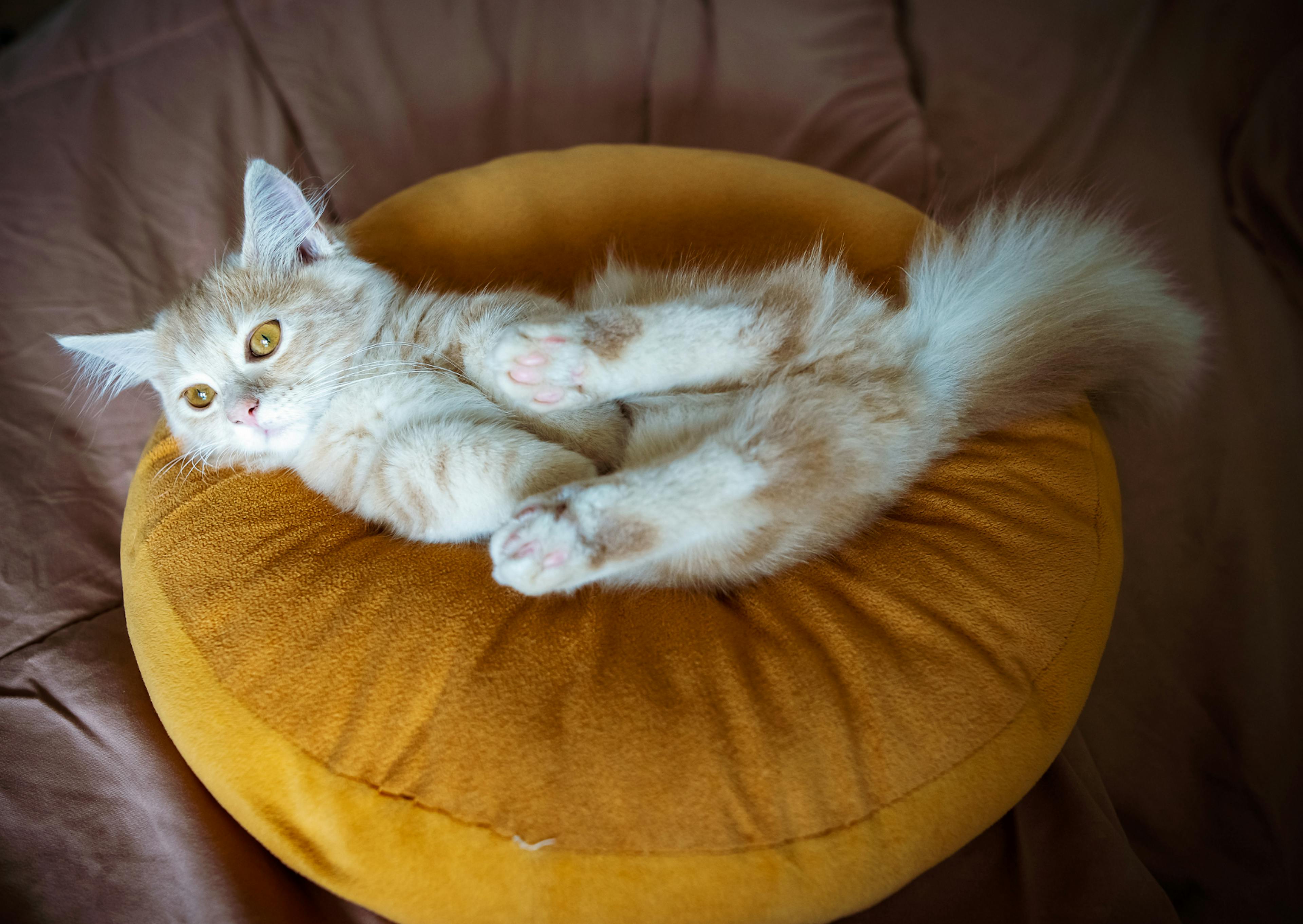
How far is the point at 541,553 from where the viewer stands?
38.9 inches

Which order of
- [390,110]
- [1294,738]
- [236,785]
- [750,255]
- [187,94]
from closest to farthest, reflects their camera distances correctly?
[236,785]
[1294,738]
[750,255]
[187,94]
[390,110]

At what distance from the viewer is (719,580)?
3.89 feet

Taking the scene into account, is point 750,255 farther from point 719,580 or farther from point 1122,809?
point 1122,809

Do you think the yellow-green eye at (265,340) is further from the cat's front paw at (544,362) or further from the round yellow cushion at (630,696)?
the cat's front paw at (544,362)

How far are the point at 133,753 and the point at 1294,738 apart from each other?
2.42 meters

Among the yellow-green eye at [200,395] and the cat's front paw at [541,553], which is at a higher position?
the yellow-green eye at [200,395]

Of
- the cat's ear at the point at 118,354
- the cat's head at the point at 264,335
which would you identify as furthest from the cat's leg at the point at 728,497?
the cat's ear at the point at 118,354

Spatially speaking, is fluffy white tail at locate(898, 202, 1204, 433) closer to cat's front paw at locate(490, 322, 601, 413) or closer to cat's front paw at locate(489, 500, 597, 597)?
cat's front paw at locate(490, 322, 601, 413)

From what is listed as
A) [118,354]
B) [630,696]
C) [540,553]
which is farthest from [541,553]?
[118,354]

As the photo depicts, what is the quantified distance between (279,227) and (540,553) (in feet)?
3.25

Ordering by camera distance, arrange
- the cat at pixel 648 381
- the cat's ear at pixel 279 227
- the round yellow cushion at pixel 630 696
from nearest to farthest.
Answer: the round yellow cushion at pixel 630 696, the cat at pixel 648 381, the cat's ear at pixel 279 227

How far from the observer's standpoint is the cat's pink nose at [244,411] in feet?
4.16

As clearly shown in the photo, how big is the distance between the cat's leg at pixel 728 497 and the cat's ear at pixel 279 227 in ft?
2.76

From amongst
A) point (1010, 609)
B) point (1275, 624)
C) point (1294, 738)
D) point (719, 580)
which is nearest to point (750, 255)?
Answer: point (719, 580)
